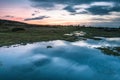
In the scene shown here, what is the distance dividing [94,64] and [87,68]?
3.09m

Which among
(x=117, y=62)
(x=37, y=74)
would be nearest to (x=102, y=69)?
(x=117, y=62)

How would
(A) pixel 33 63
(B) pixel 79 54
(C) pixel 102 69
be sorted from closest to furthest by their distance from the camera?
(C) pixel 102 69, (A) pixel 33 63, (B) pixel 79 54

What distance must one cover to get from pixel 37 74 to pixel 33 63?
6414 millimetres

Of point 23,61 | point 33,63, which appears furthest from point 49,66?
point 23,61

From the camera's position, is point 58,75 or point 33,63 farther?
point 33,63

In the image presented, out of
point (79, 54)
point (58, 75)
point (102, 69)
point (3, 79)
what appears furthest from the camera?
point (79, 54)

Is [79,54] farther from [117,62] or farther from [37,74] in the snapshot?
[37,74]

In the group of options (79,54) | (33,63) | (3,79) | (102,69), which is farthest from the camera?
(79,54)

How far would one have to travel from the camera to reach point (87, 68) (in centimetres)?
3506

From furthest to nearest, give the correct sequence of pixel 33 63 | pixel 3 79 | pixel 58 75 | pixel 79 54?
pixel 79 54 → pixel 33 63 → pixel 58 75 → pixel 3 79

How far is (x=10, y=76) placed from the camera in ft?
95.2

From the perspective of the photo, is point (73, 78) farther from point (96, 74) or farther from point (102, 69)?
point (102, 69)

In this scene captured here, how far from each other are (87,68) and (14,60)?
1305 centimetres

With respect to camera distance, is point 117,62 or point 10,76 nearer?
point 10,76
